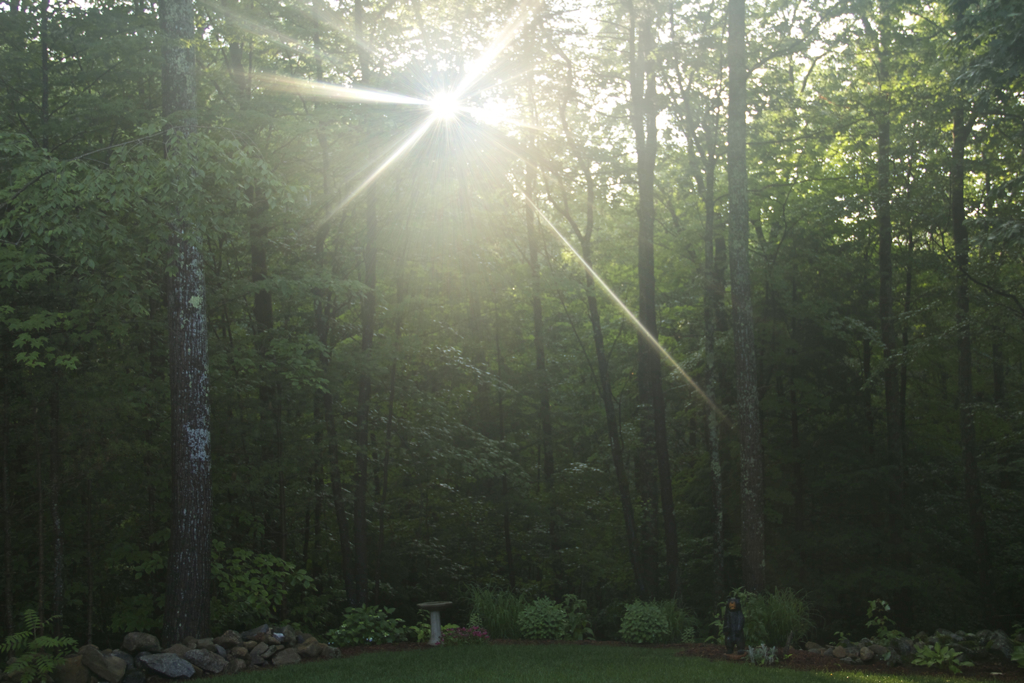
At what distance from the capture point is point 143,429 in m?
11.2

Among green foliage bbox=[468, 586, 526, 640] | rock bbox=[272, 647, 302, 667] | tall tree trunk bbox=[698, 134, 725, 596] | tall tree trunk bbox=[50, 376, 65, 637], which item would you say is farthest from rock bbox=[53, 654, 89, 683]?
tall tree trunk bbox=[698, 134, 725, 596]

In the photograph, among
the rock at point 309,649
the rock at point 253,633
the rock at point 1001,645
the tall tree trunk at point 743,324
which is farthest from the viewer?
the tall tree trunk at point 743,324

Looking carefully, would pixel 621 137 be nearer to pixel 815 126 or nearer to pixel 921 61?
pixel 815 126

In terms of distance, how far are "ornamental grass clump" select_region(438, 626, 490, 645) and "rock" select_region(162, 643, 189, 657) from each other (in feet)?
10.9

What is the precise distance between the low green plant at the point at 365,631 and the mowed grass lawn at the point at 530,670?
37.2 inches

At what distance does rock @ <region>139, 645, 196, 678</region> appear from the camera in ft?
25.7

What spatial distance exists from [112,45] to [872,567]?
16.5 metres

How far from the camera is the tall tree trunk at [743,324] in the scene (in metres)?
11.6

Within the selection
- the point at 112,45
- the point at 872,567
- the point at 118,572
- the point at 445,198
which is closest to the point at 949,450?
the point at 872,567

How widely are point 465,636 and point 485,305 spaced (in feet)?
38.4

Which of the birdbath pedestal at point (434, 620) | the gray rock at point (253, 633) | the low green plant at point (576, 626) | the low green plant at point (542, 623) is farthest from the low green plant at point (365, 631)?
the low green plant at point (576, 626)

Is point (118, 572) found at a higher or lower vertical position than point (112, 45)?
lower

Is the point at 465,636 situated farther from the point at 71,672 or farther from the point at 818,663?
the point at 71,672

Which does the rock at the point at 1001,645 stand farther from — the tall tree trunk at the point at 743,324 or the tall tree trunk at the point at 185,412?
the tall tree trunk at the point at 185,412
